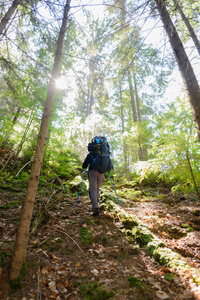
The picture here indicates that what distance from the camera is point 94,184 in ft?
14.9

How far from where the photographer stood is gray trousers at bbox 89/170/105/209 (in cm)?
439

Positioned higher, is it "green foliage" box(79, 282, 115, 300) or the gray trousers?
the gray trousers

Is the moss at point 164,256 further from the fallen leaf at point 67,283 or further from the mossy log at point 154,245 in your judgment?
the fallen leaf at point 67,283

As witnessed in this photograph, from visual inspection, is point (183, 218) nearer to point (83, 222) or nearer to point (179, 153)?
point (179, 153)

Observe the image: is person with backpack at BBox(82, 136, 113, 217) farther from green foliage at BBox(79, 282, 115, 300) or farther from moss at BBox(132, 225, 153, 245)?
green foliage at BBox(79, 282, 115, 300)

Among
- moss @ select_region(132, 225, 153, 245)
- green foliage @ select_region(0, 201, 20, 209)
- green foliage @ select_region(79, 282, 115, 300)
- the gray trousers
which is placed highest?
the gray trousers

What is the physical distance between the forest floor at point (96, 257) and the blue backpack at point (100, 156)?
4.57 feet

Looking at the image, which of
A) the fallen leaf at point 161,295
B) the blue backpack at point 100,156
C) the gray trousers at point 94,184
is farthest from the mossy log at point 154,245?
the blue backpack at point 100,156

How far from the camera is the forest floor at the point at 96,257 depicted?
2158 mm

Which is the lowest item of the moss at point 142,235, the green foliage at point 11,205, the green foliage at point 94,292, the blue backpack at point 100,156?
the green foliage at point 94,292

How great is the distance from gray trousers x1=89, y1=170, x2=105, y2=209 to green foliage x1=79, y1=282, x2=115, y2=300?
2133mm

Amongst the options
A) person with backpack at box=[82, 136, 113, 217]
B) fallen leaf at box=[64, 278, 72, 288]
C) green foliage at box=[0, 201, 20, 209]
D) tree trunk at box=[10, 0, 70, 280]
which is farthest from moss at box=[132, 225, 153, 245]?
green foliage at box=[0, 201, 20, 209]

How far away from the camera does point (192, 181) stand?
177 inches

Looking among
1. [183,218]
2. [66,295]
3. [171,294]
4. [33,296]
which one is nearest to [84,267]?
[66,295]
